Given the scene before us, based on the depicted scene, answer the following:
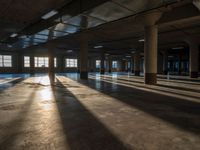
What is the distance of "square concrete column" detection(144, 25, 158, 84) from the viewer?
12.2 m

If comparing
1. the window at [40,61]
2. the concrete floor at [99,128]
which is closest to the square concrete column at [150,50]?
the concrete floor at [99,128]

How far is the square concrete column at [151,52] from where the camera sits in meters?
12.2

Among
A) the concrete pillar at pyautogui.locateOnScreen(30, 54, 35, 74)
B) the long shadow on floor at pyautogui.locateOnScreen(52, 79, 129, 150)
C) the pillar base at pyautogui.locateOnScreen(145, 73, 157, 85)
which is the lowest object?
the long shadow on floor at pyautogui.locateOnScreen(52, 79, 129, 150)

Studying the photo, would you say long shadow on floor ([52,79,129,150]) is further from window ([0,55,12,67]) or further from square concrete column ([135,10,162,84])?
window ([0,55,12,67])

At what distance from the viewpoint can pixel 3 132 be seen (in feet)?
11.3

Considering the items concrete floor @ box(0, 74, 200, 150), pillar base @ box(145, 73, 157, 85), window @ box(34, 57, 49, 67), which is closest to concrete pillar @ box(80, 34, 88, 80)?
pillar base @ box(145, 73, 157, 85)

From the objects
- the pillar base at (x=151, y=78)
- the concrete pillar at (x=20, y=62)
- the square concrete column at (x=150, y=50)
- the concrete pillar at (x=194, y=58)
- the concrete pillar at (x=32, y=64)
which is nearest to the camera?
the square concrete column at (x=150, y=50)

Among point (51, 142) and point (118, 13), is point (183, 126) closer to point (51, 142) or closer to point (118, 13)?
point (51, 142)

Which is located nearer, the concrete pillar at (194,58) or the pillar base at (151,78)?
the pillar base at (151,78)

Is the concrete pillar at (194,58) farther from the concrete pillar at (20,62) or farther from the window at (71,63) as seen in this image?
the concrete pillar at (20,62)

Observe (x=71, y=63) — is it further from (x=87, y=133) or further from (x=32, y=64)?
(x=87, y=133)

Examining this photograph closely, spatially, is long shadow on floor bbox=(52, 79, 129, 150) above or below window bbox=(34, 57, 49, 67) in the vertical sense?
below

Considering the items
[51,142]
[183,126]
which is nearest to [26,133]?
[51,142]

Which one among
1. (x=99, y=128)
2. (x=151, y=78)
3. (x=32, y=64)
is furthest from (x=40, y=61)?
(x=99, y=128)
